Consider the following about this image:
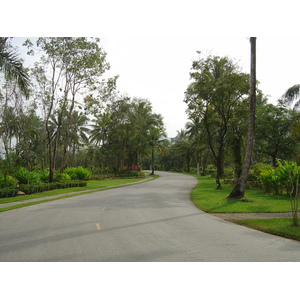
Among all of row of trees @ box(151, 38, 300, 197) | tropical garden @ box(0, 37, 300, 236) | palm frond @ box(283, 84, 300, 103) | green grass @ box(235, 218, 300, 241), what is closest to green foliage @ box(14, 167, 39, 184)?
tropical garden @ box(0, 37, 300, 236)

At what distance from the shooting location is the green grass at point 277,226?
7.89 metres

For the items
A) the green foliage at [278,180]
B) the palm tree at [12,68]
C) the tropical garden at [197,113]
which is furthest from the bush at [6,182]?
the green foliage at [278,180]

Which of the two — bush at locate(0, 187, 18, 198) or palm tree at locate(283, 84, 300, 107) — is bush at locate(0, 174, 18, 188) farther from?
palm tree at locate(283, 84, 300, 107)

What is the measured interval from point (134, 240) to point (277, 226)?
4.66m

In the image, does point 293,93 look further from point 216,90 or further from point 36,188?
point 36,188

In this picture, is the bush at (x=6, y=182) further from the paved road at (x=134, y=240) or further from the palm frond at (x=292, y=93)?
the palm frond at (x=292, y=93)

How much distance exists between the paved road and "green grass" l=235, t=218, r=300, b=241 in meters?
0.40

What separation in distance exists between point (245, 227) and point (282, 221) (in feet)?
5.21

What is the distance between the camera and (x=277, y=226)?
8914 millimetres

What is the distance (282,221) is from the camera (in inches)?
387

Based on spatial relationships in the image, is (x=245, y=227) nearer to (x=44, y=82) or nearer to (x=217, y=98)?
(x=217, y=98)

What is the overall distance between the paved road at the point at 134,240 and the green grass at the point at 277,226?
398mm

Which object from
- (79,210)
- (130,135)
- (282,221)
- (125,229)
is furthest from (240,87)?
(130,135)

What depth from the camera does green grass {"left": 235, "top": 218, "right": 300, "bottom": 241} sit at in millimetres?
7887
